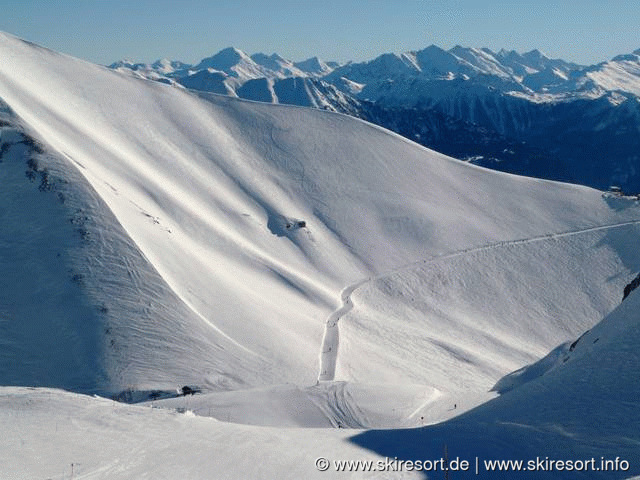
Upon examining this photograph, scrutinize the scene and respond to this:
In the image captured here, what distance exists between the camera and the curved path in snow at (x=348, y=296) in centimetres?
4291

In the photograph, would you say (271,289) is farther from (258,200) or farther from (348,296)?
(258,200)

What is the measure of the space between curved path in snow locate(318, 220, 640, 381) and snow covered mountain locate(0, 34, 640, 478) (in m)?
0.30

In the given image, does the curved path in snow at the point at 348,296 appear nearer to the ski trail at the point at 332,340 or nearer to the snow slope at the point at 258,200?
the ski trail at the point at 332,340

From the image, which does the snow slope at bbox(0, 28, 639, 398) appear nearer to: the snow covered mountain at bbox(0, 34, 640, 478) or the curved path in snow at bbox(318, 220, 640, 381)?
the snow covered mountain at bbox(0, 34, 640, 478)

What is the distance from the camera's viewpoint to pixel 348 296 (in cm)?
6012

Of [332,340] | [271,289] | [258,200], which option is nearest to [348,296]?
[271,289]

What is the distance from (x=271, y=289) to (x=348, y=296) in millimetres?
9271

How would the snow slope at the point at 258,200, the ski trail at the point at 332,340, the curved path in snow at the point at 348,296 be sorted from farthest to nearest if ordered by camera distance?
the snow slope at the point at 258,200 → the curved path in snow at the point at 348,296 → the ski trail at the point at 332,340

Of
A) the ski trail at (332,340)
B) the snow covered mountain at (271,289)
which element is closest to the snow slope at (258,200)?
the snow covered mountain at (271,289)

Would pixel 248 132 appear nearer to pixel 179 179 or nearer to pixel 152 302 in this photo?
pixel 179 179

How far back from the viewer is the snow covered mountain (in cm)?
1928

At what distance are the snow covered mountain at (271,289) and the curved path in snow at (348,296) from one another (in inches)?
11.6

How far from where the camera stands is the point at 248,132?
305ft

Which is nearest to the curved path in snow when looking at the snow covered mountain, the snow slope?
the snow covered mountain
